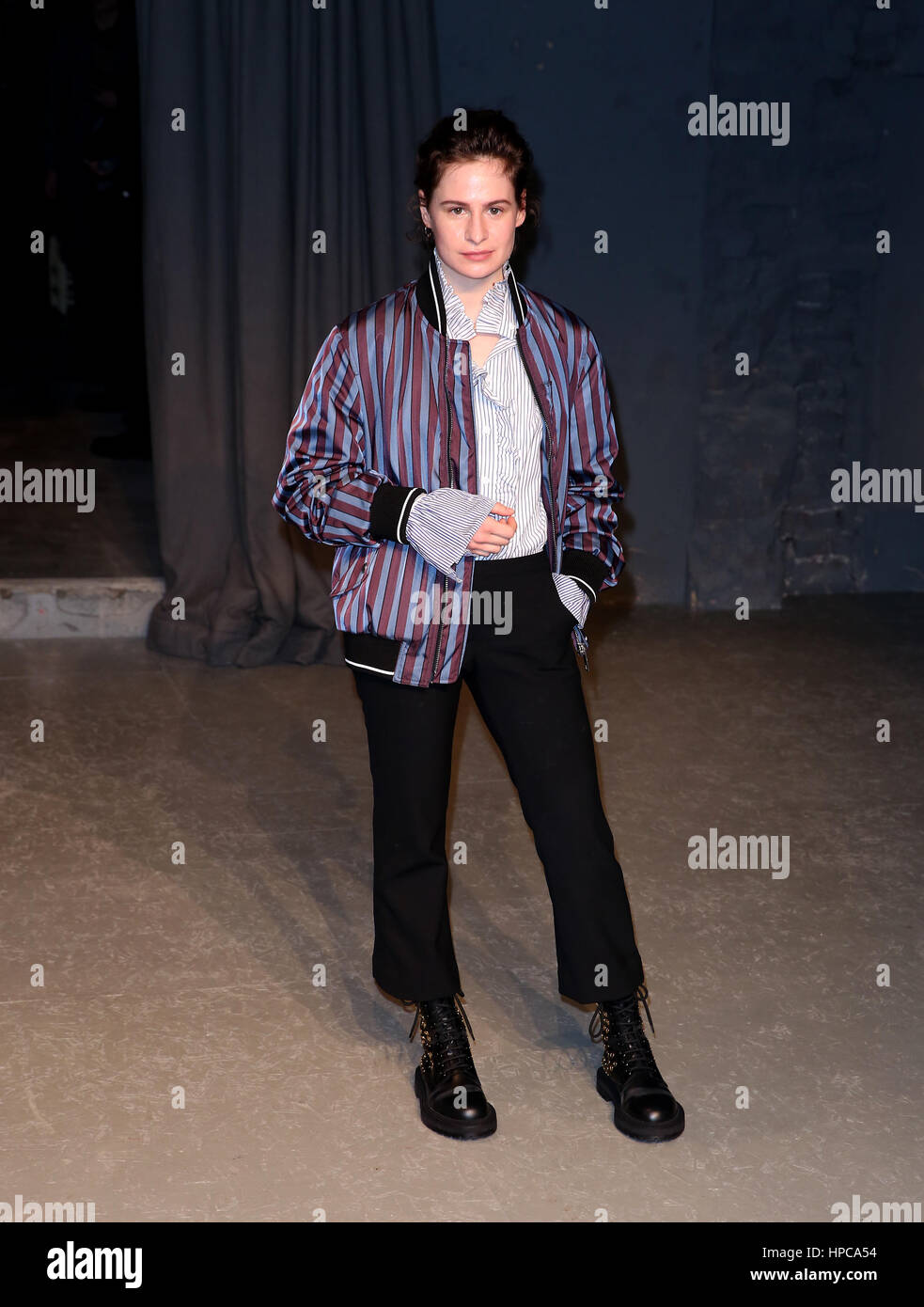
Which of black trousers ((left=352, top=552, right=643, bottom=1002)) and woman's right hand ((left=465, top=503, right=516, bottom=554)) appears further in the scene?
black trousers ((left=352, top=552, right=643, bottom=1002))

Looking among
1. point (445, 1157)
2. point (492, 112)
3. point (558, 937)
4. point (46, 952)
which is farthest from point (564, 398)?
point (46, 952)

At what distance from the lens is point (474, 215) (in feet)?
7.14

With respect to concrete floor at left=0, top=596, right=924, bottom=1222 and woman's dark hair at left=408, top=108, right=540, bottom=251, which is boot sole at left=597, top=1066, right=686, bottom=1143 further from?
woman's dark hair at left=408, top=108, right=540, bottom=251

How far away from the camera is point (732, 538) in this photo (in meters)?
5.12

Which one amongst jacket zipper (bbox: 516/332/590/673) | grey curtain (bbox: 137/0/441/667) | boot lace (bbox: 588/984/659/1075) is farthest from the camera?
grey curtain (bbox: 137/0/441/667)

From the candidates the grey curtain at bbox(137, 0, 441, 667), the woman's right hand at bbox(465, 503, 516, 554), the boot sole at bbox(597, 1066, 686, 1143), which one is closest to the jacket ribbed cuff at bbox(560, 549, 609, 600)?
the woman's right hand at bbox(465, 503, 516, 554)

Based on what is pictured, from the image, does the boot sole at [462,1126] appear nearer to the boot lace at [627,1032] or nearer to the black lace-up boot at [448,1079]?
Result: the black lace-up boot at [448,1079]

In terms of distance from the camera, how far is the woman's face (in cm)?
217

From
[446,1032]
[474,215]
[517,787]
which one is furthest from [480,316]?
[446,1032]

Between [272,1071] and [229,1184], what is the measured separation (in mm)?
310

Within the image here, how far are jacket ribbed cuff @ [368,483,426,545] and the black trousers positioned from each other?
14cm

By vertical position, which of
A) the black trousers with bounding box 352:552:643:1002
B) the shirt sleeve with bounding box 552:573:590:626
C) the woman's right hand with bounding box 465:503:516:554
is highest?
the woman's right hand with bounding box 465:503:516:554

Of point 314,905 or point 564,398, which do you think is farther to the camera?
point 314,905

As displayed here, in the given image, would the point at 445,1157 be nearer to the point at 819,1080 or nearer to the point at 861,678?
the point at 819,1080
